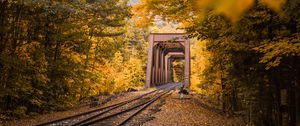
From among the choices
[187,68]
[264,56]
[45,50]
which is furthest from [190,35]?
[187,68]

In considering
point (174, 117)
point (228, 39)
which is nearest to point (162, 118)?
point (174, 117)

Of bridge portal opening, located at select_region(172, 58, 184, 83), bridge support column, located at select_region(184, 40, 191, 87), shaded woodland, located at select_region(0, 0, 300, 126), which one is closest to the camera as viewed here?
shaded woodland, located at select_region(0, 0, 300, 126)

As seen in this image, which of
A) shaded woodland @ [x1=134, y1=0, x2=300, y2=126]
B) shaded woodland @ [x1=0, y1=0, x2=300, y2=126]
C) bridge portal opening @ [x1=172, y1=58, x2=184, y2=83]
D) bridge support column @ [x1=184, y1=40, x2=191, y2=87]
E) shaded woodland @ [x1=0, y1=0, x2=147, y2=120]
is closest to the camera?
shaded woodland @ [x1=134, y1=0, x2=300, y2=126]

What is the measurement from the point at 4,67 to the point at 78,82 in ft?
16.8

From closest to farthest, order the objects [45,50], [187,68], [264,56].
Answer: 1. [264,56]
2. [45,50]
3. [187,68]

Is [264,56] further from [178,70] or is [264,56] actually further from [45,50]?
[178,70]

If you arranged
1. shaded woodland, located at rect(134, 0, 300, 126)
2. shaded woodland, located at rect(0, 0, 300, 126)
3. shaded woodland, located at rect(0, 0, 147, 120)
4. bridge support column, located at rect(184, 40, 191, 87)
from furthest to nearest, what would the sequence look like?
bridge support column, located at rect(184, 40, 191, 87) → shaded woodland, located at rect(0, 0, 147, 120) → shaded woodland, located at rect(0, 0, 300, 126) → shaded woodland, located at rect(134, 0, 300, 126)

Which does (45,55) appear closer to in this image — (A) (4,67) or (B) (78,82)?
(B) (78,82)

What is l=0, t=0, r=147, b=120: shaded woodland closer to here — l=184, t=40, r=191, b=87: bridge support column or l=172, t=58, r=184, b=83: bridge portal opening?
l=184, t=40, r=191, b=87: bridge support column

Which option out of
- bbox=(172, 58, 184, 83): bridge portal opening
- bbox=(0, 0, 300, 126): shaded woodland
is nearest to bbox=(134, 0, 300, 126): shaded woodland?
bbox=(0, 0, 300, 126): shaded woodland

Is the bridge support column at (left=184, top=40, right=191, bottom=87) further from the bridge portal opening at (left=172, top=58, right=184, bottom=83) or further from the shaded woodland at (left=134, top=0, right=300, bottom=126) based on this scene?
the bridge portal opening at (left=172, top=58, right=184, bottom=83)

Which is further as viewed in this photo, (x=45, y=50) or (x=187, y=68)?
(x=187, y=68)

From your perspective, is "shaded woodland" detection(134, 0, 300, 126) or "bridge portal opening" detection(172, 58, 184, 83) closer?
"shaded woodland" detection(134, 0, 300, 126)

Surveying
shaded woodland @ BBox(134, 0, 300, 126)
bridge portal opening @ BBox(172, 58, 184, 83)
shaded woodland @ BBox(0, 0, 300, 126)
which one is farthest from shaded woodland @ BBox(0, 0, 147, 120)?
bridge portal opening @ BBox(172, 58, 184, 83)
